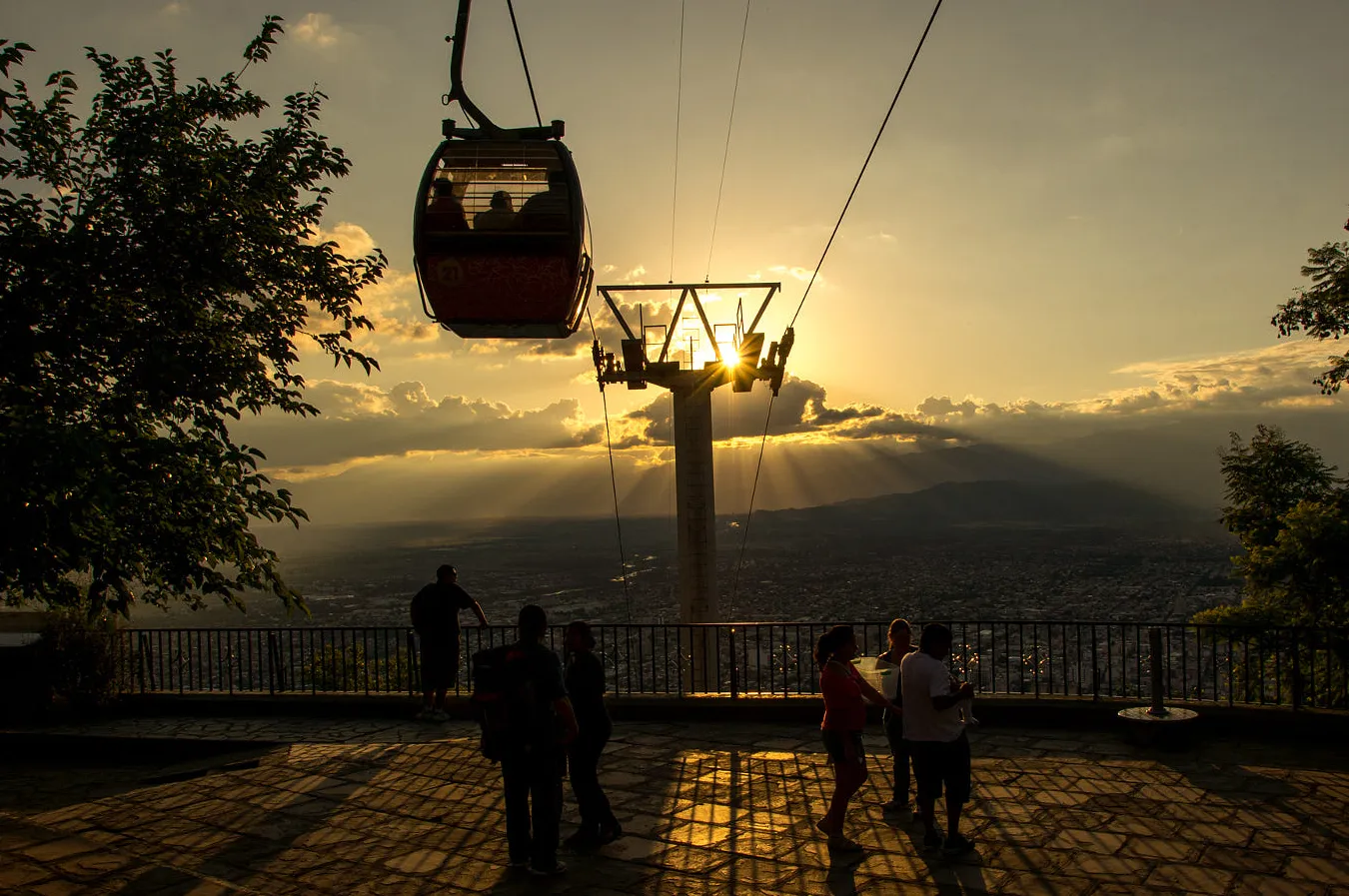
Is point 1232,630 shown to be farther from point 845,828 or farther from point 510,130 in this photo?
point 510,130

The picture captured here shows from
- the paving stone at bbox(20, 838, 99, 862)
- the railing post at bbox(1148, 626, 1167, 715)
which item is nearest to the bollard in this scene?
the railing post at bbox(1148, 626, 1167, 715)

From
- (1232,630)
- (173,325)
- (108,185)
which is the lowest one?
(1232,630)

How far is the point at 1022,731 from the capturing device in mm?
10766

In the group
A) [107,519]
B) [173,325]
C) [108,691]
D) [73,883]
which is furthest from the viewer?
[108,691]

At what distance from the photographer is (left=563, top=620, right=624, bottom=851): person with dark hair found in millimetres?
6949

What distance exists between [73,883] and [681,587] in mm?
25595

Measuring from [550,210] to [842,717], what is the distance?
5698 millimetres

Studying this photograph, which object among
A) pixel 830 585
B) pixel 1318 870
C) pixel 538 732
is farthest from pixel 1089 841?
pixel 830 585

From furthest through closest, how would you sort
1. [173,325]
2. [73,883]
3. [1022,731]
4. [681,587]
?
[681,587] → [1022,731] → [173,325] → [73,883]

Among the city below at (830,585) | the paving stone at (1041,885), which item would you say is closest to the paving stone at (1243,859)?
the paving stone at (1041,885)

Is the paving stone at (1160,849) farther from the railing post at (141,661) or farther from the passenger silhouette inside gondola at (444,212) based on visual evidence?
the railing post at (141,661)

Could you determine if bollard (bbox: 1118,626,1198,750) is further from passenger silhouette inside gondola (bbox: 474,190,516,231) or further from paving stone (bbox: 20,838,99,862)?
paving stone (bbox: 20,838,99,862)

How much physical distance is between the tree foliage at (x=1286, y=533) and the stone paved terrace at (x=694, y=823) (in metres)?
7.19

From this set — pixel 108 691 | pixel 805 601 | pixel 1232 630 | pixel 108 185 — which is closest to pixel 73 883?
pixel 108 185
